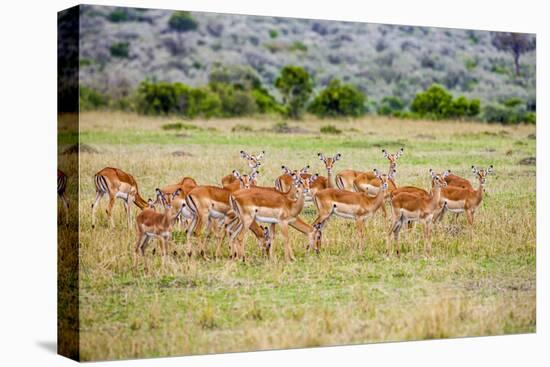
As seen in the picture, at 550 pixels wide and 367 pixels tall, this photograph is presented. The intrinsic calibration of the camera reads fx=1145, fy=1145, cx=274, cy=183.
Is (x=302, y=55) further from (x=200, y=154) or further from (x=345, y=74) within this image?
(x=200, y=154)

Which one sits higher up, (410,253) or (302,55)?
(302,55)

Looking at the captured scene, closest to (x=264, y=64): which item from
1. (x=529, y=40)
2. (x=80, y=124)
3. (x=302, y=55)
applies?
(x=302, y=55)

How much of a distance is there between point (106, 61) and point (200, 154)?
188 centimetres

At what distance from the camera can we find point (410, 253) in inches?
579

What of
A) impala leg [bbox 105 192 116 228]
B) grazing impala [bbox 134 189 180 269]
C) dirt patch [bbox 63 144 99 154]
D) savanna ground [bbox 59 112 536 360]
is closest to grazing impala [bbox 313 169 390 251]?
savanna ground [bbox 59 112 536 360]

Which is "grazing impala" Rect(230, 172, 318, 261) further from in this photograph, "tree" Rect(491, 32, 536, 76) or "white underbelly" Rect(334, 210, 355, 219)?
"tree" Rect(491, 32, 536, 76)

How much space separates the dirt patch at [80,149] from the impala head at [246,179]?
6.21 ft

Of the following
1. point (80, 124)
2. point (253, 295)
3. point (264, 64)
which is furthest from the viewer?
point (264, 64)

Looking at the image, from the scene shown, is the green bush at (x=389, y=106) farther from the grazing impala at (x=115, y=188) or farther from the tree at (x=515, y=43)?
the grazing impala at (x=115, y=188)

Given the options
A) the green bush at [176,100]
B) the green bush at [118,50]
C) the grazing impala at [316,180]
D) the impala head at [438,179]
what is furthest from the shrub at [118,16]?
the impala head at [438,179]

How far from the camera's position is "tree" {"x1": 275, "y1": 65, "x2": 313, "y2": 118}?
1464cm

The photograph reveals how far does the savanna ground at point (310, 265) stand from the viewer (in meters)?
12.8

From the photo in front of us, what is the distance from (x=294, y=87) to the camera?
14828mm

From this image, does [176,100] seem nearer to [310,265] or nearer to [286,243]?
[286,243]
